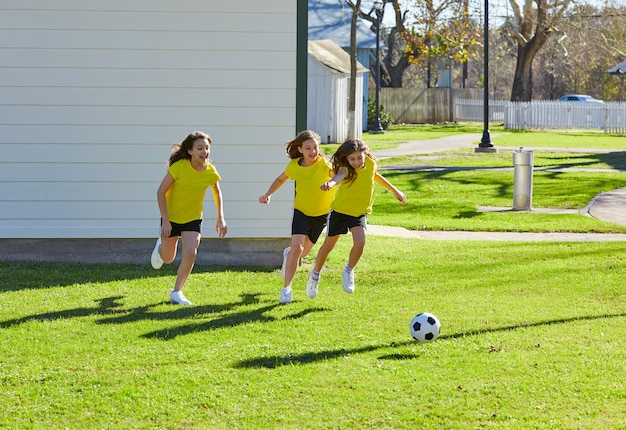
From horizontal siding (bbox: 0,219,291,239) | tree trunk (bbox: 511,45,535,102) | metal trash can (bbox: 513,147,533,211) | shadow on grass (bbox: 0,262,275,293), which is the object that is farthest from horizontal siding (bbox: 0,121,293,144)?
tree trunk (bbox: 511,45,535,102)

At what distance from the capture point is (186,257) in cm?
827

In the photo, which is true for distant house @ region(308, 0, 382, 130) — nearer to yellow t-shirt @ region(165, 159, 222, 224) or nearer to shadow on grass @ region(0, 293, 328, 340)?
yellow t-shirt @ region(165, 159, 222, 224)

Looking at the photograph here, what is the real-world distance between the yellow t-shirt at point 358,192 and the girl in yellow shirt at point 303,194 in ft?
0.45

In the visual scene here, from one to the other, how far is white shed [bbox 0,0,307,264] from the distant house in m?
31.5

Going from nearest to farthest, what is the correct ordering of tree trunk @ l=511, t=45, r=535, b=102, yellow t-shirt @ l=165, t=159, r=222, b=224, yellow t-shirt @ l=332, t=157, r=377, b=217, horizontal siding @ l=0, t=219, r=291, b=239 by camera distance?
yellow t-shirt @ l=165, t=159, r=222, b=224, yellow t-shirt @ l=332, t=157, r=377, b=217, horizontal siding @ l=0, t=219, r=291, b=239, tree trunk @ l=511, t=45, r=535, b=102

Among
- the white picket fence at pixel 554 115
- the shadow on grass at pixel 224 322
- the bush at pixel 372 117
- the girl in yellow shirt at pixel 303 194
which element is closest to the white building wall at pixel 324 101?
the bush at pixel 372 117

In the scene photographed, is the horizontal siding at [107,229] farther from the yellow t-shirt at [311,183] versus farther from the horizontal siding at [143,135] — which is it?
the yellow t-shirt at [311,183]

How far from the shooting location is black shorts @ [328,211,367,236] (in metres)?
8.45

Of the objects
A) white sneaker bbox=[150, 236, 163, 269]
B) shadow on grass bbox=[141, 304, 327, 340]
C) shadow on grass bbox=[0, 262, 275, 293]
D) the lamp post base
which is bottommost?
shadow on grass bbox=[141, 304, 327, 340]

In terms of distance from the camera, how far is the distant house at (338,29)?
41.7 meters

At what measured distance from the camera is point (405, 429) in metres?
4.98

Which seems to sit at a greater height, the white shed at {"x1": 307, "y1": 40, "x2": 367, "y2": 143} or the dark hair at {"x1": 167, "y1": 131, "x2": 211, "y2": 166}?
the white shed at {"x1": 307, "y1": 40, "x2": 367, "y2": 143}

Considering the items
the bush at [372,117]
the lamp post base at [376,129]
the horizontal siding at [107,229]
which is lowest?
the horizontal siding at [107,229]

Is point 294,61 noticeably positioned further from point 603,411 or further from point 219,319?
point 603,411
